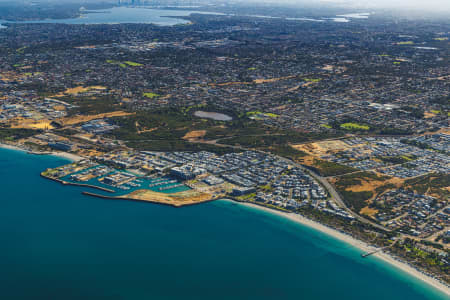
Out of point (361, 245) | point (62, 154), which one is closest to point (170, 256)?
point (361, 245)

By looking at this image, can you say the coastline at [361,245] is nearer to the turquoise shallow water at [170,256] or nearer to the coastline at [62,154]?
the turquoise shallow water at [170,256]

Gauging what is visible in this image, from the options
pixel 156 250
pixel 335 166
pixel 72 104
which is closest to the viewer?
pixel 156 250

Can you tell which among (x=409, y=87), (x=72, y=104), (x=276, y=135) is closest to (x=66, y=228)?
(x=276, y=135)

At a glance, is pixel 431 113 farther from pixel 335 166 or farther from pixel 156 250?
pixel 156 250

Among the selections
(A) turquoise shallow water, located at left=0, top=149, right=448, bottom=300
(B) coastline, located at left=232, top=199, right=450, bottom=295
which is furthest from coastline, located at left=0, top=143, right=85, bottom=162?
(B) coastline, located at left=232, top=199, right=450, bottom=295

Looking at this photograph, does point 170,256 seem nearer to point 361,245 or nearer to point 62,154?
point 361,245
